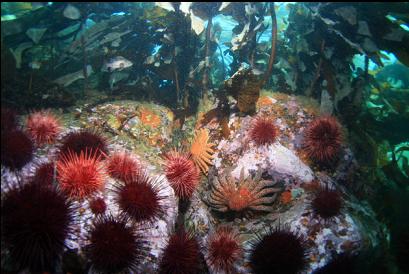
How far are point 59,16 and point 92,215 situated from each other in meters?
4.99

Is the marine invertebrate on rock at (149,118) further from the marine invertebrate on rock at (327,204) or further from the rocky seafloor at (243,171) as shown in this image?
the marine invertebrate on rock at (327,204)

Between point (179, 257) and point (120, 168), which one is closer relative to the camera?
point (179, 257)

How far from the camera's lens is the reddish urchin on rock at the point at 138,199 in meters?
Result: 4.35

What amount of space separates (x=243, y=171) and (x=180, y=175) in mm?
1380

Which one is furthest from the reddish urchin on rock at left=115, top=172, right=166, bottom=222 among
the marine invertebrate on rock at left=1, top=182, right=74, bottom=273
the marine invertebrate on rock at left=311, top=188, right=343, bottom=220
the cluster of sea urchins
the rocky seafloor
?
the marine invertebrate on rock at left=311, top=188, right=343, bottom=220

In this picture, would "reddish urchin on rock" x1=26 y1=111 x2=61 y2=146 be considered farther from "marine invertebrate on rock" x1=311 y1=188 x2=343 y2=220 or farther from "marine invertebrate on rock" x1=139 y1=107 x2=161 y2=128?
"marine invertebrate on rock" x1=311 y1=188 x2=343 y2=220

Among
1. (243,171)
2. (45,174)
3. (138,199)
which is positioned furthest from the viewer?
(243,171)

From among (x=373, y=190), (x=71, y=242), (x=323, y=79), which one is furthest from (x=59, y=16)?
(x=373, y=190)

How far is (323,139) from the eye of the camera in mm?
5914

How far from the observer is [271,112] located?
7070 mm

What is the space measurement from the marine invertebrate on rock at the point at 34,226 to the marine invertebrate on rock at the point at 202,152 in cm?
332

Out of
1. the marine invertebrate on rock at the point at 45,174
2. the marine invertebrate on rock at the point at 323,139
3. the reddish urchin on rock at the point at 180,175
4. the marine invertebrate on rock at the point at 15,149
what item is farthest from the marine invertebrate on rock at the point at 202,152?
the marine invertebrate on rock at the point at 15,149

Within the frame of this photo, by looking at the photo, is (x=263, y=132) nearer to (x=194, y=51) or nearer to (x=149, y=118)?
(x=149, y=118)

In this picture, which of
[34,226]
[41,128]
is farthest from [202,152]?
[34,226]
